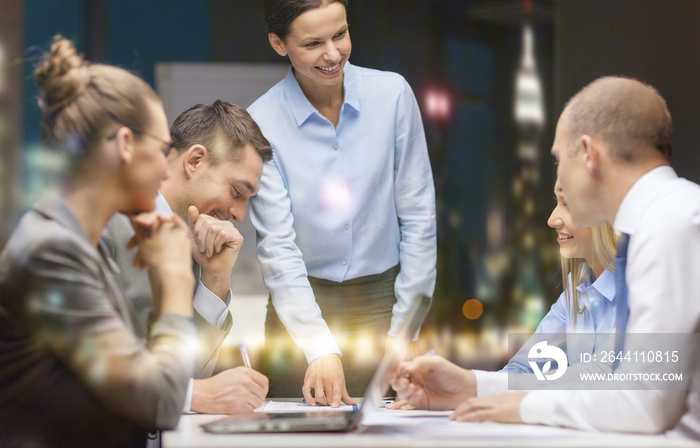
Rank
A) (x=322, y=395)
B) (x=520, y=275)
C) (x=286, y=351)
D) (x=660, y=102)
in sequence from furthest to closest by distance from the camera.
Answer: (x=520, y=275) → (x=286, y=351) → (x=322, y=395) → (x=660, y=102)

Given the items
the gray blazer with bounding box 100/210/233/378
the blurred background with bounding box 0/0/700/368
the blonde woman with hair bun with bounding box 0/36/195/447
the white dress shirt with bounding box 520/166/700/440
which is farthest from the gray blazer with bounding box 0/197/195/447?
the blurred background with bounding box 0/0/700/368

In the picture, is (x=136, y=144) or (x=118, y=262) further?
(x=118, y=262)

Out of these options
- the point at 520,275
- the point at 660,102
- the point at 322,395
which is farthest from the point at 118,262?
the point at 520,275

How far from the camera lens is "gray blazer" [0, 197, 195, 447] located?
1038mm

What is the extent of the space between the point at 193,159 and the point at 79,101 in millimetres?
872

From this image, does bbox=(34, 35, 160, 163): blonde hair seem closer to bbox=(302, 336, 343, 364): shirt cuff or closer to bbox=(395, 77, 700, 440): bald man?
bbox=(395, 77, 700, 440): bald man

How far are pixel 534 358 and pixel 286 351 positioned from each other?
820 mm

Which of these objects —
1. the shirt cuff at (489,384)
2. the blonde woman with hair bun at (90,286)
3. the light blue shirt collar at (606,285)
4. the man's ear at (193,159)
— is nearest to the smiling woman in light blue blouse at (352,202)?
the man's ear at (193,159)

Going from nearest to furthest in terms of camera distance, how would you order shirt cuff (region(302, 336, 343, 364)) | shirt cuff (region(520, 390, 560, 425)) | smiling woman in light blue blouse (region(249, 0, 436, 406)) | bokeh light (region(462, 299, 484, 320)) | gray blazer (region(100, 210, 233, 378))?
shirt cuff (region(520, 390, 560, 425)) → gray blazer (region(100, 210, 233, 378)) → shirt cuff (region(302, 336, 343, 364)) → smiling woman in light blue blouse (region(249, 0, 436, 406)) → bokeh light (region(462, 299, 484, 320))

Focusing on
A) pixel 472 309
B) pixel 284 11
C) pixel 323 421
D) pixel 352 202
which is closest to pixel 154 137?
pixel 323 421

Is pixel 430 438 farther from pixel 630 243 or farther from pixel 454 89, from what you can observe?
pixel 454 89

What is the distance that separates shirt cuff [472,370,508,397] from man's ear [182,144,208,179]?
0.97 metres

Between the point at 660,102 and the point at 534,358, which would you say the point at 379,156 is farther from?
the point at 660,102

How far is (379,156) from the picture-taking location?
2357 millimetres
